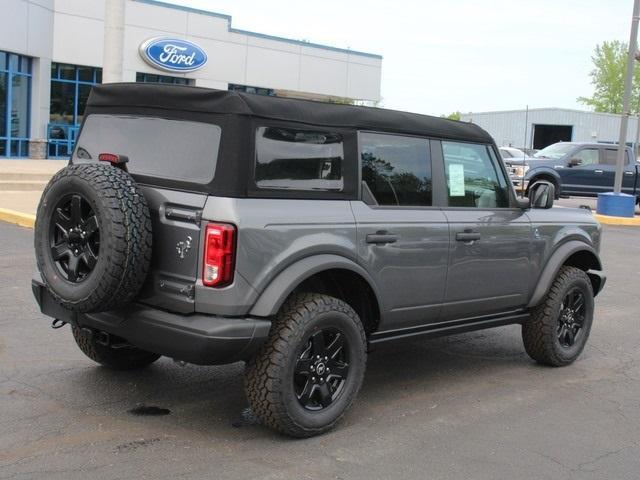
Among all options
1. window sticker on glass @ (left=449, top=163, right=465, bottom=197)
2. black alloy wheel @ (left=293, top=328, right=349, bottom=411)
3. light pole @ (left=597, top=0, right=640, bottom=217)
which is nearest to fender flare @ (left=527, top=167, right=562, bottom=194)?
light pole @ (left=597, top=0, right=640, bottom=217)

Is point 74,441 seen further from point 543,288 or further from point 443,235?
point 543,288

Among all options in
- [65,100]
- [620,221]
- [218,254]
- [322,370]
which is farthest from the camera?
[65,100]

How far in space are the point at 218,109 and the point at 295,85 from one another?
1089 inches

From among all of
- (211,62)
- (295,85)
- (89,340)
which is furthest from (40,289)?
(295,85)

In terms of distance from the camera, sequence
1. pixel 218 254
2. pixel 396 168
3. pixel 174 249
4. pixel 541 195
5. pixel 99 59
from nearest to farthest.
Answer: pixel 218 254, pixel 174 249, pixel 396 168, pixel 541 195, pixel 99 59

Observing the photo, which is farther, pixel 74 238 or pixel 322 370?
pixel 322 370

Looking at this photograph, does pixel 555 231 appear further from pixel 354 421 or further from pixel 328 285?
pixel 354 421

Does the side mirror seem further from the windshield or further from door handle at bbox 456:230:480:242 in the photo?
the windshield

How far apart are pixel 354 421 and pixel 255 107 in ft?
6.52

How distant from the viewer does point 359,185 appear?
4.64 meters

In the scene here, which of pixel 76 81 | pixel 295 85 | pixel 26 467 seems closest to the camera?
pixel 26 467

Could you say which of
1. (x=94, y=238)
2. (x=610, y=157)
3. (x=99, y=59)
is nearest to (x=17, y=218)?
(x=94, y=238)

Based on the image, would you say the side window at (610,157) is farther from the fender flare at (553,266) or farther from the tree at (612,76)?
the tree at (612,76)

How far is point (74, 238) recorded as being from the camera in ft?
13.5
